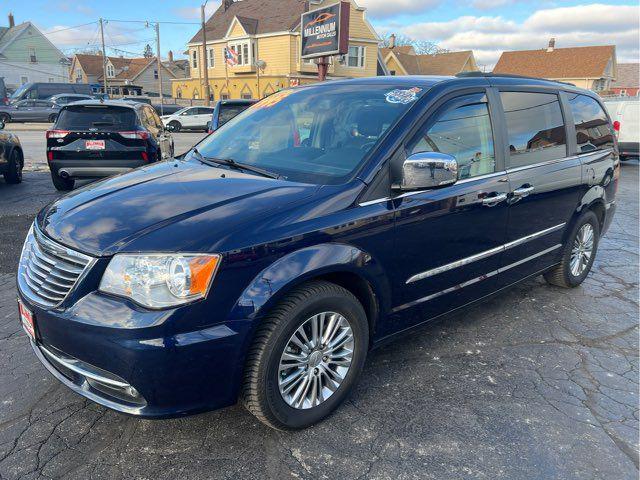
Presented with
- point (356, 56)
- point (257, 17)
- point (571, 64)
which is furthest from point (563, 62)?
point (257, 17)

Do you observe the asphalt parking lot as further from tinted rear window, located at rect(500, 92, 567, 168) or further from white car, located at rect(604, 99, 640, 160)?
white car, located at rect(604, 99, 640, 160)

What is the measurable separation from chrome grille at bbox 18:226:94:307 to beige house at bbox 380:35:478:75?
52.4 metres

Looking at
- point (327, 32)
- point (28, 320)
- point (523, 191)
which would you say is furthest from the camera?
point (327, 32)

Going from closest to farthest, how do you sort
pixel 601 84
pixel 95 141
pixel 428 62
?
pixel 95 141 < pixel 601 84 < pixel 428 62

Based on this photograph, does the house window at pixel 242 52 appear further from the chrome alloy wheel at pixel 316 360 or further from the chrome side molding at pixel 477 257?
the chrome alloy wheel at pixel 316 360

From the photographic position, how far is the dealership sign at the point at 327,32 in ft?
50.0

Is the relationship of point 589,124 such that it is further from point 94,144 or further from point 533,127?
point 94,144

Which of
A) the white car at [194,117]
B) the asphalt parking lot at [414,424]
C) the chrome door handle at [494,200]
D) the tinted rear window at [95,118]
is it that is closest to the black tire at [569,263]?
the asphalt parking lot at [414,424]

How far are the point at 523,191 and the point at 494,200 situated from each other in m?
0.39

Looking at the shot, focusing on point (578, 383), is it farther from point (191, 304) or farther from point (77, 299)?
point (77, 299)

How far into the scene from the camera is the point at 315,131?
11.1 ft

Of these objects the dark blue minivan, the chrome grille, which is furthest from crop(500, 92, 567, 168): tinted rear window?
the chrome grille

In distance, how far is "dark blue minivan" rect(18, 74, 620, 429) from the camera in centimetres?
219

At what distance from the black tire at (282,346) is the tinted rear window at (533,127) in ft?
5.96
